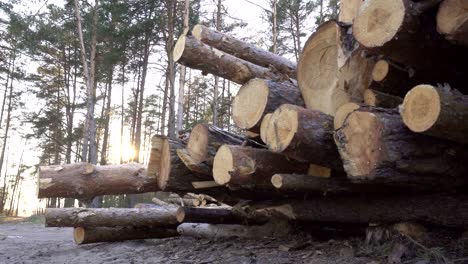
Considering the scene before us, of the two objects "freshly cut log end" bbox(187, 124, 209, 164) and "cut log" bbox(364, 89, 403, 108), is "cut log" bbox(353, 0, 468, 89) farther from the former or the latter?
"freshly cut log end" bbox(187, 124, 209, 164)

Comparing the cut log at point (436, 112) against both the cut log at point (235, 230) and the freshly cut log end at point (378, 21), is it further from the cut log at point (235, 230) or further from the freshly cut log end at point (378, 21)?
the cut log at point (235, 230)

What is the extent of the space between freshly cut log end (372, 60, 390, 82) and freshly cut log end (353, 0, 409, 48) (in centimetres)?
42

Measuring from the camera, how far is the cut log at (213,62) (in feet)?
15.6

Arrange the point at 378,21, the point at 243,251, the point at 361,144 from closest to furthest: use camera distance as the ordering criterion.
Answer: the point at 361,144
the point at 378,21
the point at 243,251

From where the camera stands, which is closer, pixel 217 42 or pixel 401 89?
pixel 401 89

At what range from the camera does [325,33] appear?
376cm

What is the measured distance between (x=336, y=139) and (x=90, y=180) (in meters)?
3.49

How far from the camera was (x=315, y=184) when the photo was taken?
336 centimetres

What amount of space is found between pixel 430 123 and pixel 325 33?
1.61 metres

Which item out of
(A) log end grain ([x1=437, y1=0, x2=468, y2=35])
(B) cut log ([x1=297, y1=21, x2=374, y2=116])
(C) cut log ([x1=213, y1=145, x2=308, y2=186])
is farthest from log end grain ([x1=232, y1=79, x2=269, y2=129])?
(A) log end grain ([x1=437, y1=0, x2=468, y2=35])

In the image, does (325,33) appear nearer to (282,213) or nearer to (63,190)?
(282,213)

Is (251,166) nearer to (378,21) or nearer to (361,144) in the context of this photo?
(361,144)

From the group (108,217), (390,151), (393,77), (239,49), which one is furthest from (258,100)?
(108,217)

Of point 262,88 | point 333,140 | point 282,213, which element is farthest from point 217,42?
point 333,140
